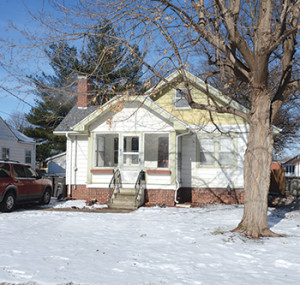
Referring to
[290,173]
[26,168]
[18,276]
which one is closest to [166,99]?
[26,168]

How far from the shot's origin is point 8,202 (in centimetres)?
1266

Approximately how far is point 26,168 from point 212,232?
853 centimetres

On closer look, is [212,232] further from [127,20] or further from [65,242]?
[127,20]

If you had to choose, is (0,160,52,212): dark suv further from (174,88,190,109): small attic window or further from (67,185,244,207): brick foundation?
(174,88,190,109): small attic window

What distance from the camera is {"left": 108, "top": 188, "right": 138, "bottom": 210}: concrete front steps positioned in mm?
14109

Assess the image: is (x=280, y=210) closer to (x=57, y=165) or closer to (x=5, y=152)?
(x=5, y=152)

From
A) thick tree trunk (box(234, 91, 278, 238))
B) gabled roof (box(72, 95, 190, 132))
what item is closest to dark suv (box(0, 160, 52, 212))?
gabled roof (box(72, 95, 190, 132))

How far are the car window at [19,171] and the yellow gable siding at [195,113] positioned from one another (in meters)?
7.06

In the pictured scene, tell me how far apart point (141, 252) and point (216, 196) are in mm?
9445

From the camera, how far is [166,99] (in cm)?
1706

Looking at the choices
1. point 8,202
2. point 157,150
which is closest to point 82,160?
point 157,150

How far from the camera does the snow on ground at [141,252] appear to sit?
552cm

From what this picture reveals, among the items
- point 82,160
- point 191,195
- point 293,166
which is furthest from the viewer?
point 293,166

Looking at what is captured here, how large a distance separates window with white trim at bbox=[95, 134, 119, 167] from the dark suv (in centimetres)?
264
